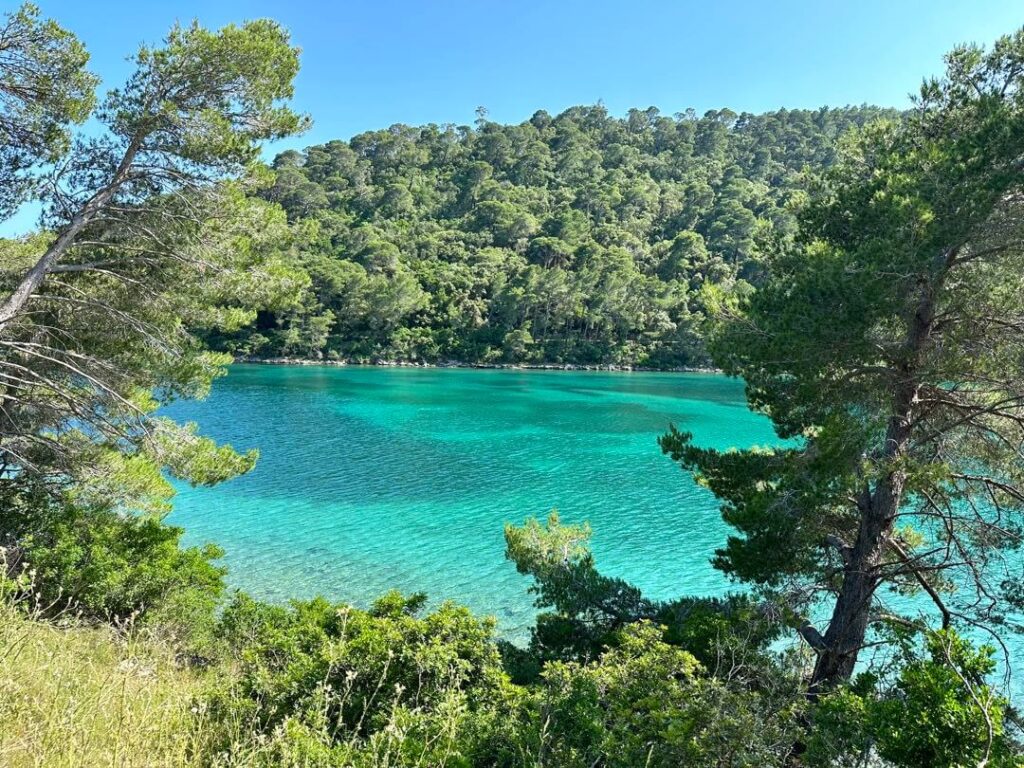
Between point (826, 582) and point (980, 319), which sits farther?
point (826, 582)

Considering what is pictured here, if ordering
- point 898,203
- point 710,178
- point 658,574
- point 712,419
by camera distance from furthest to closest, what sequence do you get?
point 710,178 < point 712,419 < point 658,574 < point 898,203

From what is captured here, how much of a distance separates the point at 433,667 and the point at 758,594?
14.0 feet

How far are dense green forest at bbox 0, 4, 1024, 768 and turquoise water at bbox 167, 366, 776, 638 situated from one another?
484cm

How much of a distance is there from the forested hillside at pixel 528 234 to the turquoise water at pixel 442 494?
16.2m

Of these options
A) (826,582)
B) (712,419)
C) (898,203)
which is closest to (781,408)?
(826,582)

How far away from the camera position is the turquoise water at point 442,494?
1320 cm

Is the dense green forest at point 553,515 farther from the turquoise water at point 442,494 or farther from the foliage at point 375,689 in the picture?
the turquoise water at point 442,494

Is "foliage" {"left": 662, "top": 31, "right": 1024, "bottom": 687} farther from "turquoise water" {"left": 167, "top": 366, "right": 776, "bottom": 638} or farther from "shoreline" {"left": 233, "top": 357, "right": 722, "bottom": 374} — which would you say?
"shoreline" {"left": 233, "top": 357, "right": 722, "bottom": 374}

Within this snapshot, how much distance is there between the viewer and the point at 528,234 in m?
94.2

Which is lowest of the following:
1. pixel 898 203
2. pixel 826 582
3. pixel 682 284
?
pixel 826 582

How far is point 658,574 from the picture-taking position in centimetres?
1384

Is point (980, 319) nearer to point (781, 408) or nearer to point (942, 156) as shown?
point (942, 156)

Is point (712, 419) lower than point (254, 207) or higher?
lower

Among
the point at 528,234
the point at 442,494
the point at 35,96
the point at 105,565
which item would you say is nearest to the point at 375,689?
the point at 105,565
